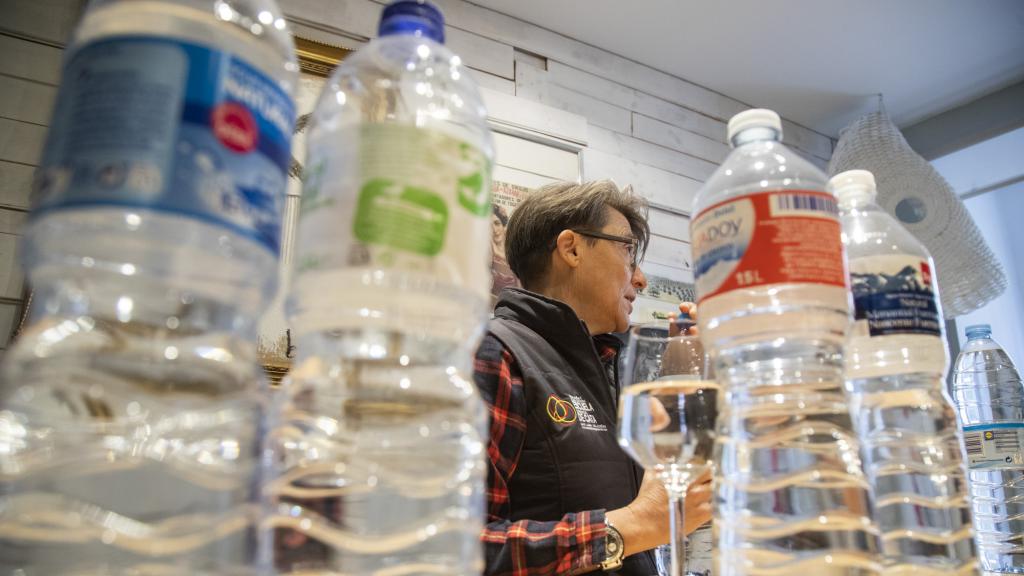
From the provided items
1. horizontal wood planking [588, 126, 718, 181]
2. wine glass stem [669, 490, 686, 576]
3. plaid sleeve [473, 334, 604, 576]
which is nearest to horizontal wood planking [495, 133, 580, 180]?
horizontal wood planking [588, 126, 718, 181]

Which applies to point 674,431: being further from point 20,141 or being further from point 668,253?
point 668,253

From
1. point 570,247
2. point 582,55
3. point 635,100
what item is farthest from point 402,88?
point 635,100

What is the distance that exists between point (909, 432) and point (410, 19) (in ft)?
1.96

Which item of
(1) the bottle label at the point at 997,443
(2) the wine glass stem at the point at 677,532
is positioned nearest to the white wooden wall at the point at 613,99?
(1) the bottle label at the point at 997,443

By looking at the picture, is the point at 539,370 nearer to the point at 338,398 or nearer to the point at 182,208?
the point at 338,398

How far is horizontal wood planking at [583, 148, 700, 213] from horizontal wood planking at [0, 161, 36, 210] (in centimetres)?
165

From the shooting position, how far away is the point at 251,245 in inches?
14.5

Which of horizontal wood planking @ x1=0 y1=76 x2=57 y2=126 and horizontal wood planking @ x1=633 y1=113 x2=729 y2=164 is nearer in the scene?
horizontal wood planking @ x1=0 y1=76 x2=57 y2=126

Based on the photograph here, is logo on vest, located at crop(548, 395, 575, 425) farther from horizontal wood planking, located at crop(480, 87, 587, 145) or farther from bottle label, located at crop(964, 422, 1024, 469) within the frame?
horizontal wood planking, located at crop(480, 87, 587, 145)

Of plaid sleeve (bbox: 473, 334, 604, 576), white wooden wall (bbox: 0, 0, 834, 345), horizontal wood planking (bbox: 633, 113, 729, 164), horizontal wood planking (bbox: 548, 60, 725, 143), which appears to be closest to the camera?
plaid sleeve (bbox: 473, 334, 604, 576)

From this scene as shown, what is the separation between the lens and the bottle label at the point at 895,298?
565 mm

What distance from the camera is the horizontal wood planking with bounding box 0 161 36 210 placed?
1.57 meters

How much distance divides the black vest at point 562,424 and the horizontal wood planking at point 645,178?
44.0 inches

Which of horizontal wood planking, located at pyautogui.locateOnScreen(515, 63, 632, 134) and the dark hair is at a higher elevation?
horizontal wood planking, located at pyautogui.locateOnScreen(515, 63, 632, 134)
